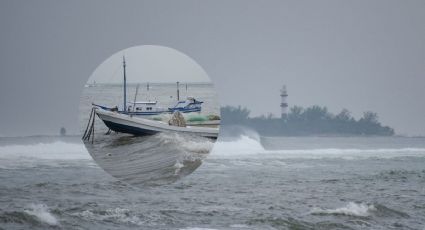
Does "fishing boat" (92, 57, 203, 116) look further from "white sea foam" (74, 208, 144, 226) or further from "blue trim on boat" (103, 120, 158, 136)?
Answer: "white sea foam" (74, 208, 144, 226)

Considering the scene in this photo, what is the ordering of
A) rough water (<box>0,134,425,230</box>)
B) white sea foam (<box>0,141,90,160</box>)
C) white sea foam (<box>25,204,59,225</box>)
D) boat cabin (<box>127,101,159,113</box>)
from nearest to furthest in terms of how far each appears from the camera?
boat cabin (<box>127,101,159,113</box>) < white sea foam (<box>25,204,59,225</box>) < rough water (<box>0,134,425,230</box>) < white sea foam (<box>0,141,90,160</box>)

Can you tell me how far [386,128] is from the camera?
7081cm

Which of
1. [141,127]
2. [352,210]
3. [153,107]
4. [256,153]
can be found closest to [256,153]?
[256,153]

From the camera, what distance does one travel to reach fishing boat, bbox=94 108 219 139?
22.2 feet

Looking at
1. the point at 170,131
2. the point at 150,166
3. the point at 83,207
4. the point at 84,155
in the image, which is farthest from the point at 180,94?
the point at 84,155

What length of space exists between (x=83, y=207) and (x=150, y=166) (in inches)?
212

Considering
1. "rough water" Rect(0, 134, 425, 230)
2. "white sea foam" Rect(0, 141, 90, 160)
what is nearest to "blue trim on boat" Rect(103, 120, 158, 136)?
"rough water" Rect(0, 134, 425, 230)

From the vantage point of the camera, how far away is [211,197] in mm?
14555

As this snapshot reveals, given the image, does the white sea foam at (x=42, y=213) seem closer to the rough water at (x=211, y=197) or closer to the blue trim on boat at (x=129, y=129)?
the rough water at (x=211, y=197)

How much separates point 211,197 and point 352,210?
3.12 m

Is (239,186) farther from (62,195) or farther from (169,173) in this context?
(169,173)

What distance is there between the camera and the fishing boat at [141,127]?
22.2 feet

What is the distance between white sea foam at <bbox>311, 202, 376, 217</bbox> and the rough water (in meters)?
0.02

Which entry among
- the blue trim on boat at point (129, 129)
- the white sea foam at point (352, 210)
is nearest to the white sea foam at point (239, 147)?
the white sea foam at point (352, 210)
